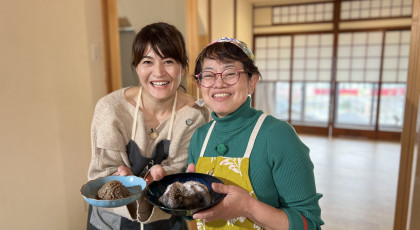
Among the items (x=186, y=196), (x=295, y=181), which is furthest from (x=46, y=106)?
(x=295, y=181)

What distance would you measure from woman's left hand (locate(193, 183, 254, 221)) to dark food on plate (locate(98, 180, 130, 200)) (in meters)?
0.30

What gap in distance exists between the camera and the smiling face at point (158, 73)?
126 centimetres

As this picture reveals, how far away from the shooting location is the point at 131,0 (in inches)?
126

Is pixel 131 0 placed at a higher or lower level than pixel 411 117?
higher

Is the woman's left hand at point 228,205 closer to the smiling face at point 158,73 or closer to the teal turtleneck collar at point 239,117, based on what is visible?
the teal turtleneck collar at point 239,117

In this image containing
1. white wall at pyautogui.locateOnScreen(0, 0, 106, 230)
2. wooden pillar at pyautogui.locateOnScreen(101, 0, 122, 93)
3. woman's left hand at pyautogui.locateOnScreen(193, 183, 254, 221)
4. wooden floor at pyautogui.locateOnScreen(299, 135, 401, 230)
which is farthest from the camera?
wooden floor at pyautogui.locateOnScreen(299, 135, 401, 230)

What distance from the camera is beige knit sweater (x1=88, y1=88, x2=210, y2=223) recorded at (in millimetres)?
1282

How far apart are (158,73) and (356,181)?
12.6ft

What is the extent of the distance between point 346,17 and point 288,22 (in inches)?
49.5

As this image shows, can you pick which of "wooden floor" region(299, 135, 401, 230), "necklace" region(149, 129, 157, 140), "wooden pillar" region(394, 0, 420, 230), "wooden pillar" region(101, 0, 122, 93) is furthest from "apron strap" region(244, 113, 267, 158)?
"wooden floor" region(299, 135, 401, 230)

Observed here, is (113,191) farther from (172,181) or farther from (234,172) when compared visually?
(234,172)

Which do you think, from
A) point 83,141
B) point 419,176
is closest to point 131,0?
point 83,141

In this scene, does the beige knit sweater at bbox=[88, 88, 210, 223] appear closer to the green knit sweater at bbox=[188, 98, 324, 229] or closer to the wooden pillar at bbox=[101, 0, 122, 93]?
the green knit sweater at bbox=[188, 98, 324, 229]

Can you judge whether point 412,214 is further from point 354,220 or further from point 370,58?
point 370,58
